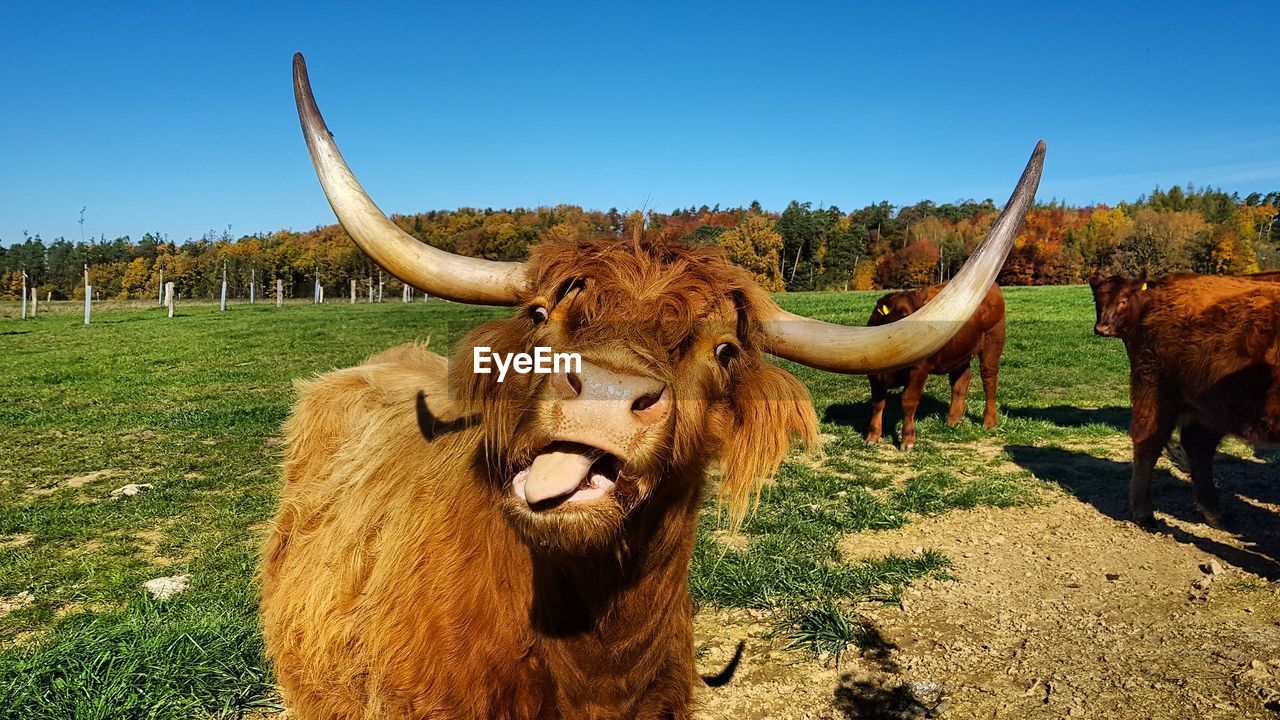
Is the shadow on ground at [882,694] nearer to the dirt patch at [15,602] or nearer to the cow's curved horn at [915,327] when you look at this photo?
the cow's curved horn at [915,327]

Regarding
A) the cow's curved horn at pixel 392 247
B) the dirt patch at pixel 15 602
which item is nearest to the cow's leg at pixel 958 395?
the cow's curved horn at pixel 392 247

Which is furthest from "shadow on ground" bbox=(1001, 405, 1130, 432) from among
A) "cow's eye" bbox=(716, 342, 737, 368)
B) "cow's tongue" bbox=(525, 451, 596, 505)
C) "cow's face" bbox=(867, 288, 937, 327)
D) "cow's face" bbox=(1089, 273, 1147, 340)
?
"cow's tongue" bbox=(525, 451, 596, 505)

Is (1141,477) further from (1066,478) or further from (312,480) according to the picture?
(312,480)

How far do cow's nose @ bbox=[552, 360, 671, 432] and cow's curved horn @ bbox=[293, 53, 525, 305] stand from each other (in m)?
0.77

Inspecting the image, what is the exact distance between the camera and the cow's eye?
6.98ft

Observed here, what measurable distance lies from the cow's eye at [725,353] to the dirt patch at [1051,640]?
2.14m

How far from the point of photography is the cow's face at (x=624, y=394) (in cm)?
163

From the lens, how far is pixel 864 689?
3.69 m

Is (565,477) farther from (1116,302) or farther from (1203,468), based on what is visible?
(1116,302)

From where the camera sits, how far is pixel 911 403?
891cm

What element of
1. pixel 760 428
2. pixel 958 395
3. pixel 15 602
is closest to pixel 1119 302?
pixel 958 395

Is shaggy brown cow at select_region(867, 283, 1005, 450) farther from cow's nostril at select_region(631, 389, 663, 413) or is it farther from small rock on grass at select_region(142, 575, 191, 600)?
cow's nostril at select_region(631, 389, 663, 413)

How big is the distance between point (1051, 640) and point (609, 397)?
3838 millimetres

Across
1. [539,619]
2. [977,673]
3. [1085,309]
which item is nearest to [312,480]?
[539,619]
